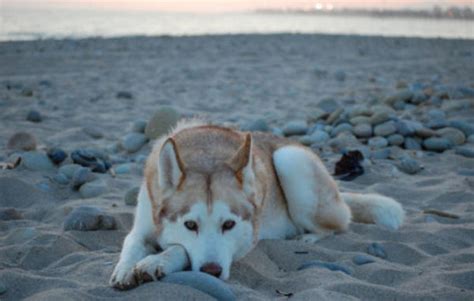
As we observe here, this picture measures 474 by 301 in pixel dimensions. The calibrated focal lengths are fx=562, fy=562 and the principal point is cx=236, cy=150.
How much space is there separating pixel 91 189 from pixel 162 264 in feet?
7.96

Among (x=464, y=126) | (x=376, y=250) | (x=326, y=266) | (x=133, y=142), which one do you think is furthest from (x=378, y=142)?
(x=326, y=266)

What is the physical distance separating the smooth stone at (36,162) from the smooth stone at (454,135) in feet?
16.4

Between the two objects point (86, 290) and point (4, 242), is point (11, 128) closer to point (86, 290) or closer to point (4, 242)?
point (4, 242)

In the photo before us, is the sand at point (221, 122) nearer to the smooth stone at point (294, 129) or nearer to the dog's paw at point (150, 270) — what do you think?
the dog's paw at point (150, 270)

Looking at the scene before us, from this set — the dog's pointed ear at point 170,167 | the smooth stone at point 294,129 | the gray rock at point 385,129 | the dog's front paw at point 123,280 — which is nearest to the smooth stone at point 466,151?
the gray rock at point 385,129

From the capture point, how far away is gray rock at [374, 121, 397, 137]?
7.53m

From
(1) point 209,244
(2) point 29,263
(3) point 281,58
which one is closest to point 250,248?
(1) point 209,244

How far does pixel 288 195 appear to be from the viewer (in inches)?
183

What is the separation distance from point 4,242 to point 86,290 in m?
1.29

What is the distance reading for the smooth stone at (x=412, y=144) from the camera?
24.0ft

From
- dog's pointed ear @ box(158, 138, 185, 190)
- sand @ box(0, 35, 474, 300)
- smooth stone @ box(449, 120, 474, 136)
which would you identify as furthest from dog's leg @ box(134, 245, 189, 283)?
smooth stone @ box(449, 120, 474, 136)

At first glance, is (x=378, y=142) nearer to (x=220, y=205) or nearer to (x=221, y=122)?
(x=221, y=122)

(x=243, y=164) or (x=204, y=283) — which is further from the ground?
(x=243, y=164)

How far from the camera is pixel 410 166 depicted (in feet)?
21.4
